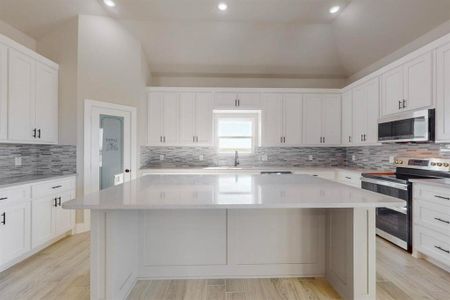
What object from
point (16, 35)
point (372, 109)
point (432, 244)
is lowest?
point (432, 244)

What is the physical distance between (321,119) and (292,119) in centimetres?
58

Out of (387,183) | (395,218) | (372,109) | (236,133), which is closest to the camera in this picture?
(395,218)

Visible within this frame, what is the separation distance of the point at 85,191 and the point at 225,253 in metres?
2.57

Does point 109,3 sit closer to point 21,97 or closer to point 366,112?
point 21,97

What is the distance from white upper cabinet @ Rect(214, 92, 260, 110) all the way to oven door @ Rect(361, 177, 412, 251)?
7.96 ft

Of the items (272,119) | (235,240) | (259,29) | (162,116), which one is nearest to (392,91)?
(272,119)

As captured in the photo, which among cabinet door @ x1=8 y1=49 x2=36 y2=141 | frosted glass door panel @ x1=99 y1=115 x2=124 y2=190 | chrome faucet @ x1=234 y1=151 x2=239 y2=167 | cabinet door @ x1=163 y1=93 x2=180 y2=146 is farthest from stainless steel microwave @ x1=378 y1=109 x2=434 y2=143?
cabinet door @ x1=8 y1=49 x2=36 y2=141

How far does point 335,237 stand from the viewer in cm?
212

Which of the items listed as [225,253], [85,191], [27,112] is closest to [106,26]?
[27,112]

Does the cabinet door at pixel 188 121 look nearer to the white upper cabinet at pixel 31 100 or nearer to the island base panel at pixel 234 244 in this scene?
the white upper cabinet at pixel 31 100

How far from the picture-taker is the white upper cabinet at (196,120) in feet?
15.8

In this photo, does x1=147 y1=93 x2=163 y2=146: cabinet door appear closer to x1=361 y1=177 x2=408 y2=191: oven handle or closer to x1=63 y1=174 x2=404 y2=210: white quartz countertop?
x1=63 y1=174 x2=404 y2=210: white quartz countertop

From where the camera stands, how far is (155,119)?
480 cm

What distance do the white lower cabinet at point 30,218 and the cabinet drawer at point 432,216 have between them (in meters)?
4.28
